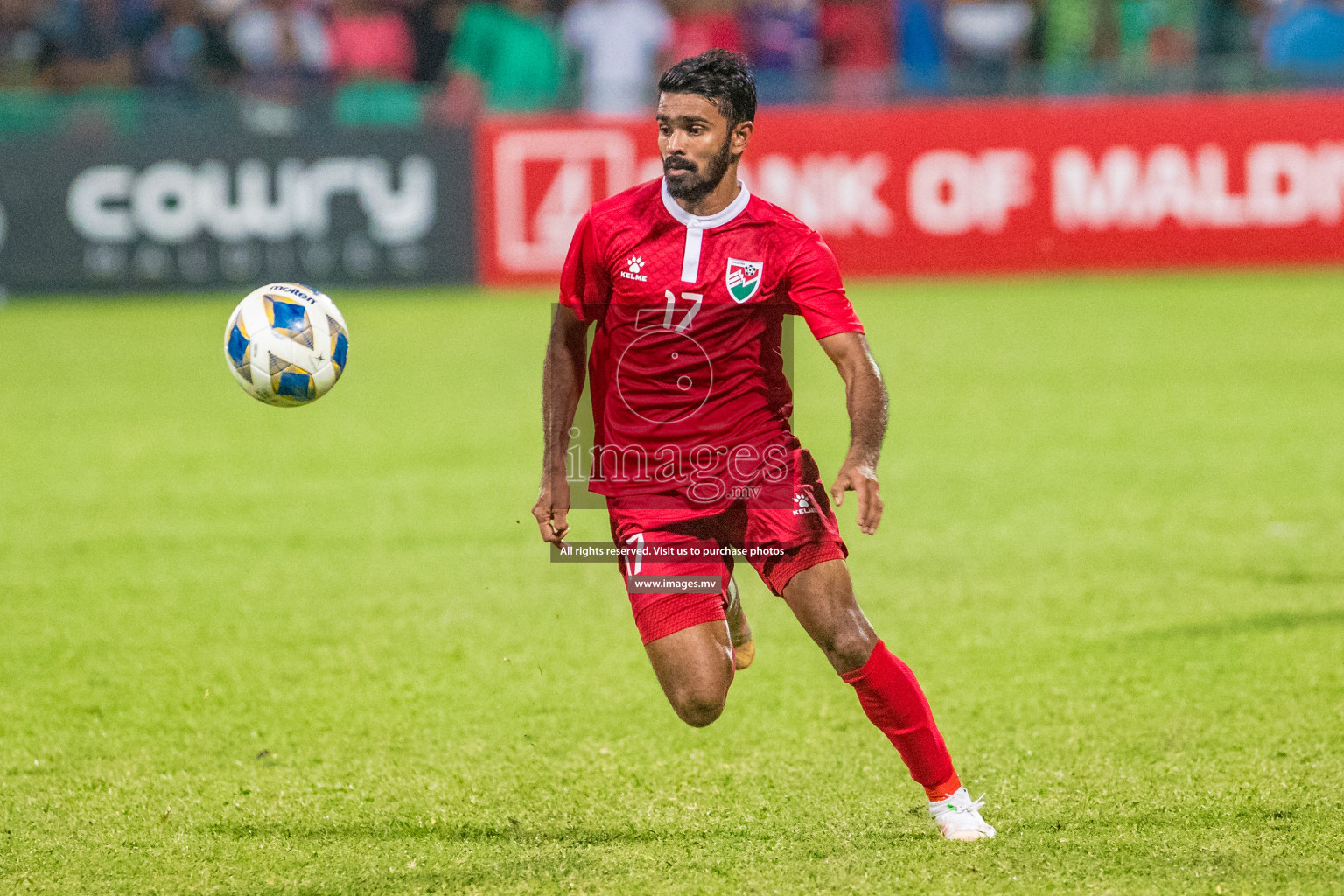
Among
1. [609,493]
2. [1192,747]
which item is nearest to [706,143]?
[609,493]

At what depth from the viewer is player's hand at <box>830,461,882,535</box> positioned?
4211 millimetres

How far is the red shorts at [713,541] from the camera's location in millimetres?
4602

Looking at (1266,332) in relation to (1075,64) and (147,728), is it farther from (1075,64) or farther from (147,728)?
(147,728)

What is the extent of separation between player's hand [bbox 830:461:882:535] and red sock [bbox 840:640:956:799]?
1.51 ft

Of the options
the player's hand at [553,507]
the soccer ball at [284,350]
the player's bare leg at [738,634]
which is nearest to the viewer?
the player's hand at [553,507]

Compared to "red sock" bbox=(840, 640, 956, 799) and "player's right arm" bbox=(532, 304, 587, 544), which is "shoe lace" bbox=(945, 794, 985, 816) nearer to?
"red sock" bbox=(840, 640, 956, 799)

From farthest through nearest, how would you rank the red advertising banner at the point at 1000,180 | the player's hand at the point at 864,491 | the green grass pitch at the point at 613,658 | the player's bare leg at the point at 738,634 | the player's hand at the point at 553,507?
1. the red advertising banner at the point at 1000,180
2. the player's bare leg at the point at 738,634
3. the player's hand at the point at 553,507
4. the green grass pitch at the point at 613,658
5. the player's hand at the point at 864,491

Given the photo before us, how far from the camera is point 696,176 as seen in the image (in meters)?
4.53

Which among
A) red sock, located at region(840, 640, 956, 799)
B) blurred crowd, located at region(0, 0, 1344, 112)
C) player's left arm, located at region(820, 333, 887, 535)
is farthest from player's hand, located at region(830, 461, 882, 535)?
blurred crowd, located at region(0, 0, 1344, 112)

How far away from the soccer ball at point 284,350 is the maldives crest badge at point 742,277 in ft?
4.59

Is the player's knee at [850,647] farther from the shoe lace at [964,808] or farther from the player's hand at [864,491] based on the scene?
the shoe lace at [964,808]

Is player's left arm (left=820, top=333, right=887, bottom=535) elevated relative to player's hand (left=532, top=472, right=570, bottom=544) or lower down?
elevated

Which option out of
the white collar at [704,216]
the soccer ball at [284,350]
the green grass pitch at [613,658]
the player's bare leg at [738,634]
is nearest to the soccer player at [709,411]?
the white collar at [704,216]

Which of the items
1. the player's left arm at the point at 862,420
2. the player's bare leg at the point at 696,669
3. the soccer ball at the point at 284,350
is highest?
the player's left arm at the point at 862,420
